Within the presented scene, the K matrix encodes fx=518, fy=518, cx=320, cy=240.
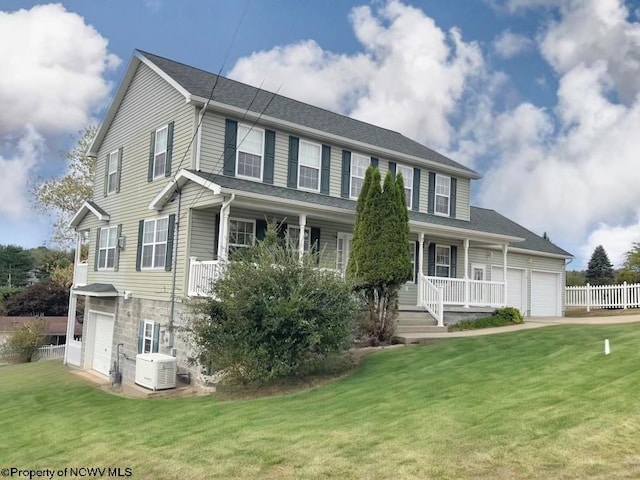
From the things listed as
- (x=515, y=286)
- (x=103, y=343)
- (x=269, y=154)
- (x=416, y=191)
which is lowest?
(x=103, y=343)

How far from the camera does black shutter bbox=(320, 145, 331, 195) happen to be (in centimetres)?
1667

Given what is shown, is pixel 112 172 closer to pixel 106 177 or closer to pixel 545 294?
pixel 106 177

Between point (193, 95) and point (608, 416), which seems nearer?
point (608, 416)

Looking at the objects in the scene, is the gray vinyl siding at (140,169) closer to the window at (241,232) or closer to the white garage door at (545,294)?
the window at (241,232)

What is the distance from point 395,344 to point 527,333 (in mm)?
3460

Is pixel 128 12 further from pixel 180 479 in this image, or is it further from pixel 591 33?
pixel 180 479

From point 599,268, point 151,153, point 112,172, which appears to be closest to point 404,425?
point 151,153

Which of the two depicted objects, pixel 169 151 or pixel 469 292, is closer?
pixel 169 151

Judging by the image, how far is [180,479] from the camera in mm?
5656

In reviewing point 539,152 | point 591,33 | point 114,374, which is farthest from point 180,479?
point 539,152

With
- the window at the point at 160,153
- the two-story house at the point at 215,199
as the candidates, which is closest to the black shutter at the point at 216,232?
the two-story house at the point at 215,199

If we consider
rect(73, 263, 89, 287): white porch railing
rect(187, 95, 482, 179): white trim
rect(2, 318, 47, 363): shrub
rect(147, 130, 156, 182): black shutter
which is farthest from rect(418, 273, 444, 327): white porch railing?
rect(2, 318, 47, 363): shrub

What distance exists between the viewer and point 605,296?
914 inches

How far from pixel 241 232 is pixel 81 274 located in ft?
31.7
